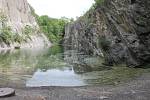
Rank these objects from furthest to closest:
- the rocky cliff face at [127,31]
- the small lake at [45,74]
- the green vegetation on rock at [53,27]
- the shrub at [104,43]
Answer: the green vegetation on rock at [53,27] → the shrub at [104,43] → the rocky cliff face at [127,31] → the small lake at [45,74]

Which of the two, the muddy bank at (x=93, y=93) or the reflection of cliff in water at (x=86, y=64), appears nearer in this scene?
the muddy bank at (x=93, y=93)

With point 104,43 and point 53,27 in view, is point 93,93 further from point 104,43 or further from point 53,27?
point 53,27

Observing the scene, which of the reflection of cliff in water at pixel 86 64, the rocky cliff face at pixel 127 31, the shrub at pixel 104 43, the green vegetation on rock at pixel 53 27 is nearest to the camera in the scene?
the rocky cliff face at pixel 127 31

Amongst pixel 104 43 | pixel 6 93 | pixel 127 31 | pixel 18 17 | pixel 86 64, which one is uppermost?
pixel 18 17

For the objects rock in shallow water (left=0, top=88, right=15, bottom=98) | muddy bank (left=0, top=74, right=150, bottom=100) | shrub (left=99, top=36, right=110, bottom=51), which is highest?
shrub (left=99, top=36, right=110, bottom=51)

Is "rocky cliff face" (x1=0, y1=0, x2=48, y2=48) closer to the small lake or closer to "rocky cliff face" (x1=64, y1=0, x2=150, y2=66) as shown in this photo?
the small lake

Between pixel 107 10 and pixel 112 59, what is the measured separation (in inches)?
186

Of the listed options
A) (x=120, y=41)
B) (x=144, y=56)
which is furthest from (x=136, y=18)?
(x=120, y=41)

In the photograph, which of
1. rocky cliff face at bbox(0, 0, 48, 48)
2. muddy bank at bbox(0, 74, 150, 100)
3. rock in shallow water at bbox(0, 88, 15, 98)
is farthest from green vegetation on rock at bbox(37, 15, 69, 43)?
rock in shallow water at bbox(0, 88, 15, 98)

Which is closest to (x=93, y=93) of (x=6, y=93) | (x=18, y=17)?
(x=6, y=93)

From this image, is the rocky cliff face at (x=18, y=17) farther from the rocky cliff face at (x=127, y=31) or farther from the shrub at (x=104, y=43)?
the rocky cliff face at (x=127, y=31)

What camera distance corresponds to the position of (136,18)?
26.7 m

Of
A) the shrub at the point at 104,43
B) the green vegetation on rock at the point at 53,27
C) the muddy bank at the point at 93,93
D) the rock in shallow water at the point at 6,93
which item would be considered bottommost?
the muddy bank at the point at 93,93

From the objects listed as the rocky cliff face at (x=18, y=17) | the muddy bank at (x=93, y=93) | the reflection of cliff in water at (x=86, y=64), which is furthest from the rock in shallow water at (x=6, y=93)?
the rocky cliff face at (x=18, y=17)
